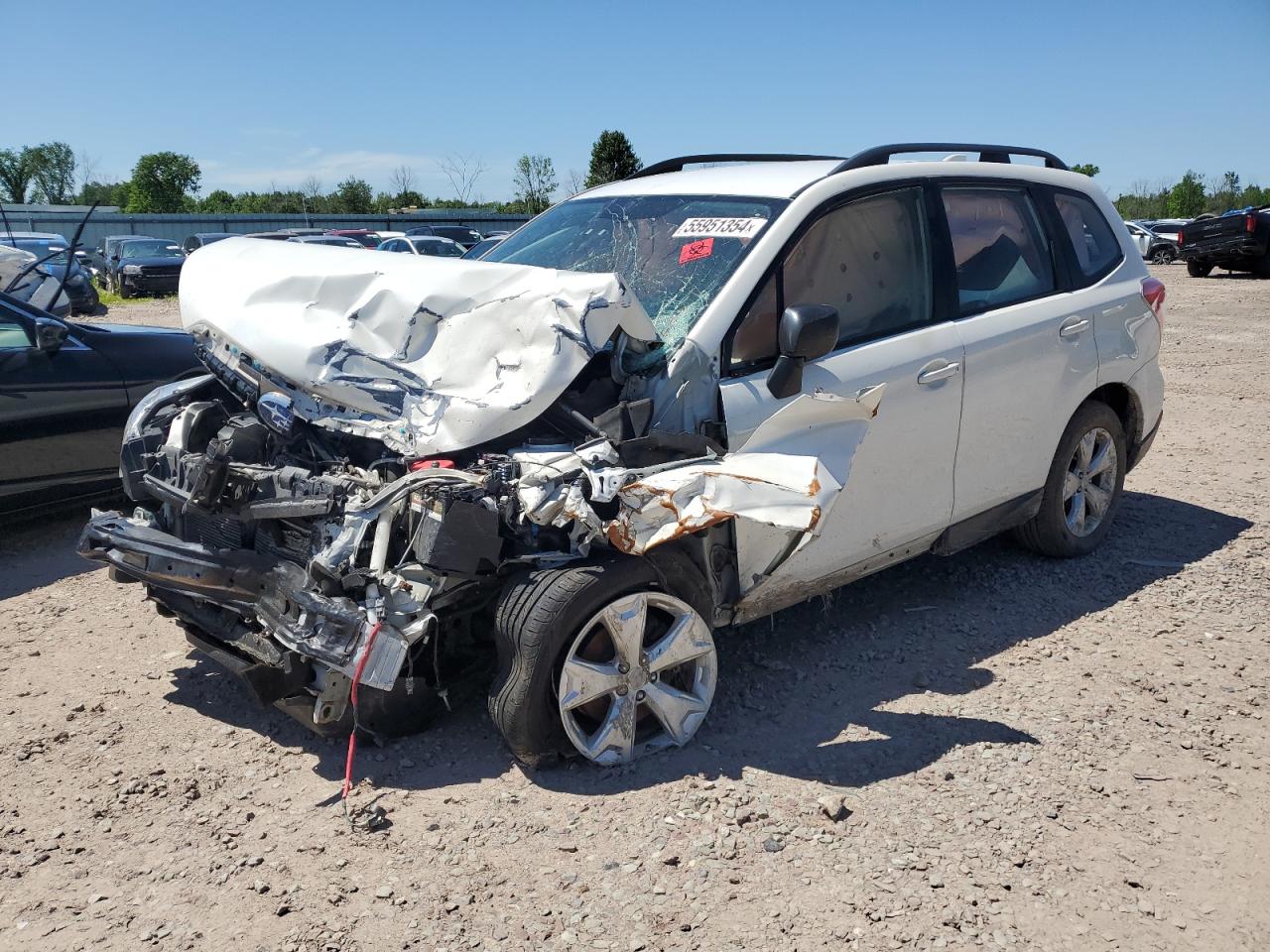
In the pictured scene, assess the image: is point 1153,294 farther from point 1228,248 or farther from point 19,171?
point 19,171

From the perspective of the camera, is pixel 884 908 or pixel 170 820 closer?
pixel 884 908

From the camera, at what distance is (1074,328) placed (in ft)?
15.9

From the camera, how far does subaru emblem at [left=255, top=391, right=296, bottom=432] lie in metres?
3.58

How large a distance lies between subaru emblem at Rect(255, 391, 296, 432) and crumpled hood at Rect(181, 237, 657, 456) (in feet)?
0.11

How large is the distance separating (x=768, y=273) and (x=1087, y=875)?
226 cm

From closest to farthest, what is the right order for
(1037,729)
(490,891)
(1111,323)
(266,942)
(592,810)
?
(266,942) < (490,891) < (592,810) < (1037,729) < (1111,323)

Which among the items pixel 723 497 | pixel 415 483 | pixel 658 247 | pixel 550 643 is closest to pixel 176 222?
pixel 658 247

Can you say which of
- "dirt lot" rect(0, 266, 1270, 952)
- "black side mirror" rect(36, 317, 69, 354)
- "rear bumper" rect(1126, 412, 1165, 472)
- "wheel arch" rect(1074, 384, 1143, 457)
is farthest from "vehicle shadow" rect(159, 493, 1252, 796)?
"black side mirror" rect(36, 317, 69, 354)

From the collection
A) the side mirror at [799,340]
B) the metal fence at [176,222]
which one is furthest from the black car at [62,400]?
the metal fence at [176,222]

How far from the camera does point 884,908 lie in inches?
109

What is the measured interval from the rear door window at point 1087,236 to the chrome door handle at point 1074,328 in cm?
25

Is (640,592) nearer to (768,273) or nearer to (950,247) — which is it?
(768,273)

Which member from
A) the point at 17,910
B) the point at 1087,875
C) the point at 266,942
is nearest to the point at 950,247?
the point at 1087,875

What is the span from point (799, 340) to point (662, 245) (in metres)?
0.95
